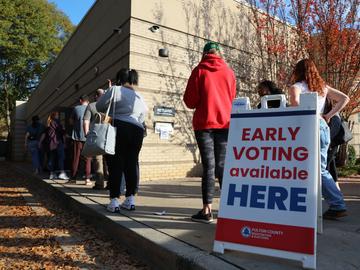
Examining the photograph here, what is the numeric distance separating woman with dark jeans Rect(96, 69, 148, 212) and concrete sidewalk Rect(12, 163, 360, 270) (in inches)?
10.9

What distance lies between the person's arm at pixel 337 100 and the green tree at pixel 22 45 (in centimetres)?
2764

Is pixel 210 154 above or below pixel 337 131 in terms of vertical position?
below

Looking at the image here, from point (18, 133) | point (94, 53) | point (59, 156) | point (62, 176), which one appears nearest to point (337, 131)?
Result: point (62, 176)

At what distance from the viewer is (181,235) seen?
363cm

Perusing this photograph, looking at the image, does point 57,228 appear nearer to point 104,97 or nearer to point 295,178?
point 104,97

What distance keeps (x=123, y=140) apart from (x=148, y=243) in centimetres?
164

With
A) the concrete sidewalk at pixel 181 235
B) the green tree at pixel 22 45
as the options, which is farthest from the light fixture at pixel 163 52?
the green tree at pixel 22 45

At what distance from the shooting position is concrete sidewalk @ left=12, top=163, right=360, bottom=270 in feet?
9.48

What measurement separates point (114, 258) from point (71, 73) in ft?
38.0

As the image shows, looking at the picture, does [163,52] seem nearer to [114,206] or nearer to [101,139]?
[101,139]

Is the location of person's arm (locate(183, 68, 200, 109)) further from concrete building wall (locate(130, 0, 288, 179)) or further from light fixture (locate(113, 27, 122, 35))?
light fixture (locate(113, 27, 122, 35))

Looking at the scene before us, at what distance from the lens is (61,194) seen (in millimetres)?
6938

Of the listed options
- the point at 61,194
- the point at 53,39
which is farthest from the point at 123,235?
the point at 53,39

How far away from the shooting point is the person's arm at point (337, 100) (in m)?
4.31
